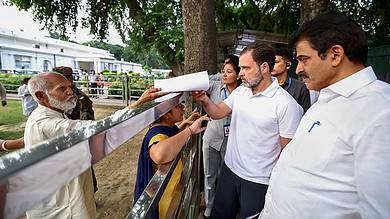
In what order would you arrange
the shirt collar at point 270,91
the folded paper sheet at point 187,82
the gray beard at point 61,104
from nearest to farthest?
1. the folded paper sheet at point 187,82
2. the gray beard at point 61,104
3. the shirt collar at point 270,91

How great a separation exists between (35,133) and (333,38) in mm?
1744

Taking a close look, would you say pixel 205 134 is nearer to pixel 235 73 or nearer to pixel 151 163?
pixel 235 73

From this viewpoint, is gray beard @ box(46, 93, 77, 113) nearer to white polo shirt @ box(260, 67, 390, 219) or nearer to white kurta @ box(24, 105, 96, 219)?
white kurta @ box(24, 105, 96, 219)

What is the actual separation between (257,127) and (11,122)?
9715 mm

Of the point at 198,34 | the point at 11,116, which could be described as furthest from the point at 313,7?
the point at 11,116

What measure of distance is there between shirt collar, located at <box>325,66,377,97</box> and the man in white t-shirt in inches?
28.4

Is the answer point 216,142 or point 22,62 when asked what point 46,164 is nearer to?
point 216,142

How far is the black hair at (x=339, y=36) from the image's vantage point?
113cm

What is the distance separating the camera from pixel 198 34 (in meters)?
3.96

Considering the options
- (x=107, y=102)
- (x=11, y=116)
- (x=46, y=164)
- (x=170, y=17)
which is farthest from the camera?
(x=107, y=102)

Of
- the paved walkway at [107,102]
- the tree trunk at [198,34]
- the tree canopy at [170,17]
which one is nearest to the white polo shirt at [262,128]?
the tree trunk at [198,34]

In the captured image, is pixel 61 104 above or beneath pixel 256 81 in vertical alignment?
beneath

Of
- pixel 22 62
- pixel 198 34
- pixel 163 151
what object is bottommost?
pixel 163 151

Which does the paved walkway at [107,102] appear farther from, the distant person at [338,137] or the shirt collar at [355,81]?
→ the shirt collar at [355,81]
